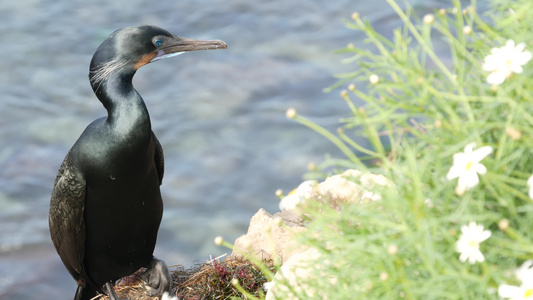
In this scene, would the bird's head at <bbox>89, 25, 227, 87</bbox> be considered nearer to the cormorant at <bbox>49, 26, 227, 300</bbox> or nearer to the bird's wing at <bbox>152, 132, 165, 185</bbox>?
the cormorant at <bbox>49, 26, 227, 300</bbox>

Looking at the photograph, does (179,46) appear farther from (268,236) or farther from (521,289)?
(521,289)

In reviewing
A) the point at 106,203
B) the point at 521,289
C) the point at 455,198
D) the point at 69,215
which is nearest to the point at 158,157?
the point at 106,203

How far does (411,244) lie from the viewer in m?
1.67

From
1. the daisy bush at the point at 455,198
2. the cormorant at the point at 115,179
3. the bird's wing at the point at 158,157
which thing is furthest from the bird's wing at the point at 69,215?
the daisy bush at the point at 455,198

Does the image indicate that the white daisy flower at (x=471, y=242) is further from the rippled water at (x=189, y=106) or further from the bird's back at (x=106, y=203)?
the rippled water at (x=189, y=106)

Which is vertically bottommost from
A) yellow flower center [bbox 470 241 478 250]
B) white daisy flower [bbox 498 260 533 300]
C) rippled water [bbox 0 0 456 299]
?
white daisy flower [bbox 498 260 533 300]

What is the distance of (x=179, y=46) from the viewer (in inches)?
146

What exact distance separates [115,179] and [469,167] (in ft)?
7.24

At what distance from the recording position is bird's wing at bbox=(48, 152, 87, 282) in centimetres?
353

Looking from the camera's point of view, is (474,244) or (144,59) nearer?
(474,244)

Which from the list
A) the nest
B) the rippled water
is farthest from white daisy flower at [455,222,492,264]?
the rippled water

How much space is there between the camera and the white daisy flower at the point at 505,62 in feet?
5.64

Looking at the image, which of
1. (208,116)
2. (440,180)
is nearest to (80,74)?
(208,116)

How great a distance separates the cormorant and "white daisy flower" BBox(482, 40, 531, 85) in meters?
2.00
